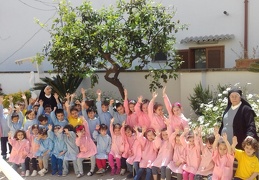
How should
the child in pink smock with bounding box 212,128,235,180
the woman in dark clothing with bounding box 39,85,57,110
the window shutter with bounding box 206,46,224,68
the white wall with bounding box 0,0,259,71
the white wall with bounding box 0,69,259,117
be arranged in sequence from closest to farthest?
the child in pink smock with bounding box 212,128,235,180 < the woman in dark clothing with bounding box 39,85,57,110 < the white wall with bounding box 0,69,259,117 < the white wall with bounding box 0,0,259,71 < the window shutter with bounding box 206,46,224,68

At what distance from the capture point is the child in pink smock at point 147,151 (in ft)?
17.5

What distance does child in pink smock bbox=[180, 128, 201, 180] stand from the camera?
4.84 meters

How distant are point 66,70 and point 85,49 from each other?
0.67 meters

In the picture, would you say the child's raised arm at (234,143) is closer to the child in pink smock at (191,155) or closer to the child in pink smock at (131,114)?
the child in pink smock at (191,155)

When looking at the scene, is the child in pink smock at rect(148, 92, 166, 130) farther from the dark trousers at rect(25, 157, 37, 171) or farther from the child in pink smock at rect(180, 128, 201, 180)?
the dark trousers at rect(25, 157, 37, 171)

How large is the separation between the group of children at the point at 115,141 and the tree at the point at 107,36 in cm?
120

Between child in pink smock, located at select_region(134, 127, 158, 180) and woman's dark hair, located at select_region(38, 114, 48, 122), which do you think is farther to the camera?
woman's dark hair, located at select_region(38, 114, 48, 122)

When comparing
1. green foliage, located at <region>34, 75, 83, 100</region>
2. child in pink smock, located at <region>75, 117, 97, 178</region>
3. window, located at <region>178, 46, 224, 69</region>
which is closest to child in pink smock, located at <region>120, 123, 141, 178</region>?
child in pink smock, located at <region>75, 117, 97, 178</region>

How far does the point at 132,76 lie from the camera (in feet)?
32.5

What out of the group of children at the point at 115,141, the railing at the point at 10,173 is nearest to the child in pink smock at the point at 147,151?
the group of children at the point at 115,141

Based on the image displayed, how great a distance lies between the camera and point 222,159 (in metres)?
4.47

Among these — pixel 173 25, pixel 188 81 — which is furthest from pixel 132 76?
pixel 173 25

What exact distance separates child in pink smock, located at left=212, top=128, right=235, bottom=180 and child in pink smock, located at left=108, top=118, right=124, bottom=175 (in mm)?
1742

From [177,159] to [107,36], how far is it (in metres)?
3.32
